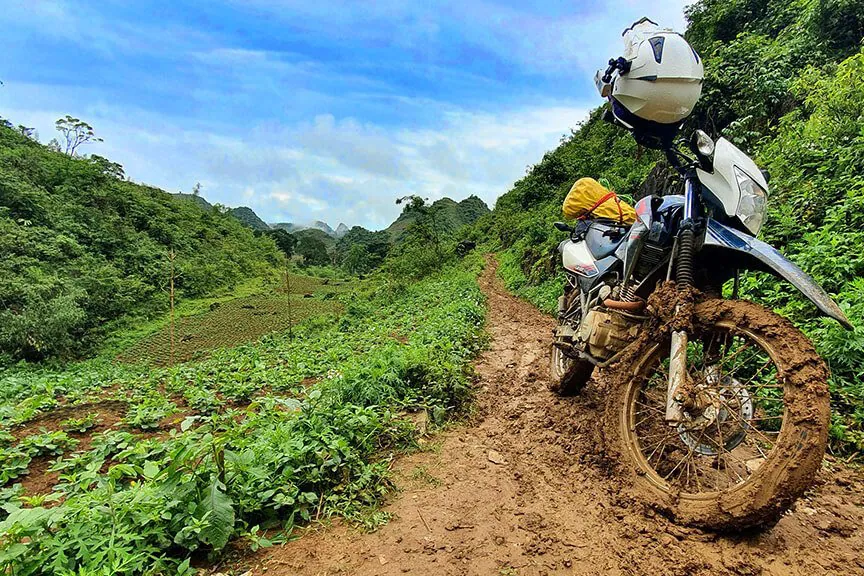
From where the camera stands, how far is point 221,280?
37688 millimetres

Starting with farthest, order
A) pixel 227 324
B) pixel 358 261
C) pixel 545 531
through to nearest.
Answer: pixel 358 261 → pixel 227 324 → pixel 545 531

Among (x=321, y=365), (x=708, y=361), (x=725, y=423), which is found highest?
(x=708, y=361)

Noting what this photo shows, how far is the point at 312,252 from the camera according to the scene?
6216 cm

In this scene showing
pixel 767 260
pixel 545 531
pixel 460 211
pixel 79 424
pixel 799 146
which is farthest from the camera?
pixel 460 211

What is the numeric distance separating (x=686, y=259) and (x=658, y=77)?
100 cm

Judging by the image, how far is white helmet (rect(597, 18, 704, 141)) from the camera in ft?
7.45

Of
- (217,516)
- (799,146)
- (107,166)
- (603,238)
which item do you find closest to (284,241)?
(107,166)

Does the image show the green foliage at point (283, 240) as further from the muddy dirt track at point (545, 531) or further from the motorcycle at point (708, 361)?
the motorcycle at point (708, 361)

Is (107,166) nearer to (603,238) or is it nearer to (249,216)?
(603,238)

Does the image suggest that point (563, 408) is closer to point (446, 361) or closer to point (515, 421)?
point (515, 421)

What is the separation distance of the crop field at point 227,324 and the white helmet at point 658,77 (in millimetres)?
17720

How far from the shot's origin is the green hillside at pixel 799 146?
10.6ft

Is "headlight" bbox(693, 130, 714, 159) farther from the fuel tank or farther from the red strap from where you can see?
the red strap

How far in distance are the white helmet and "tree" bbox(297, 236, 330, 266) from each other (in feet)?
200
